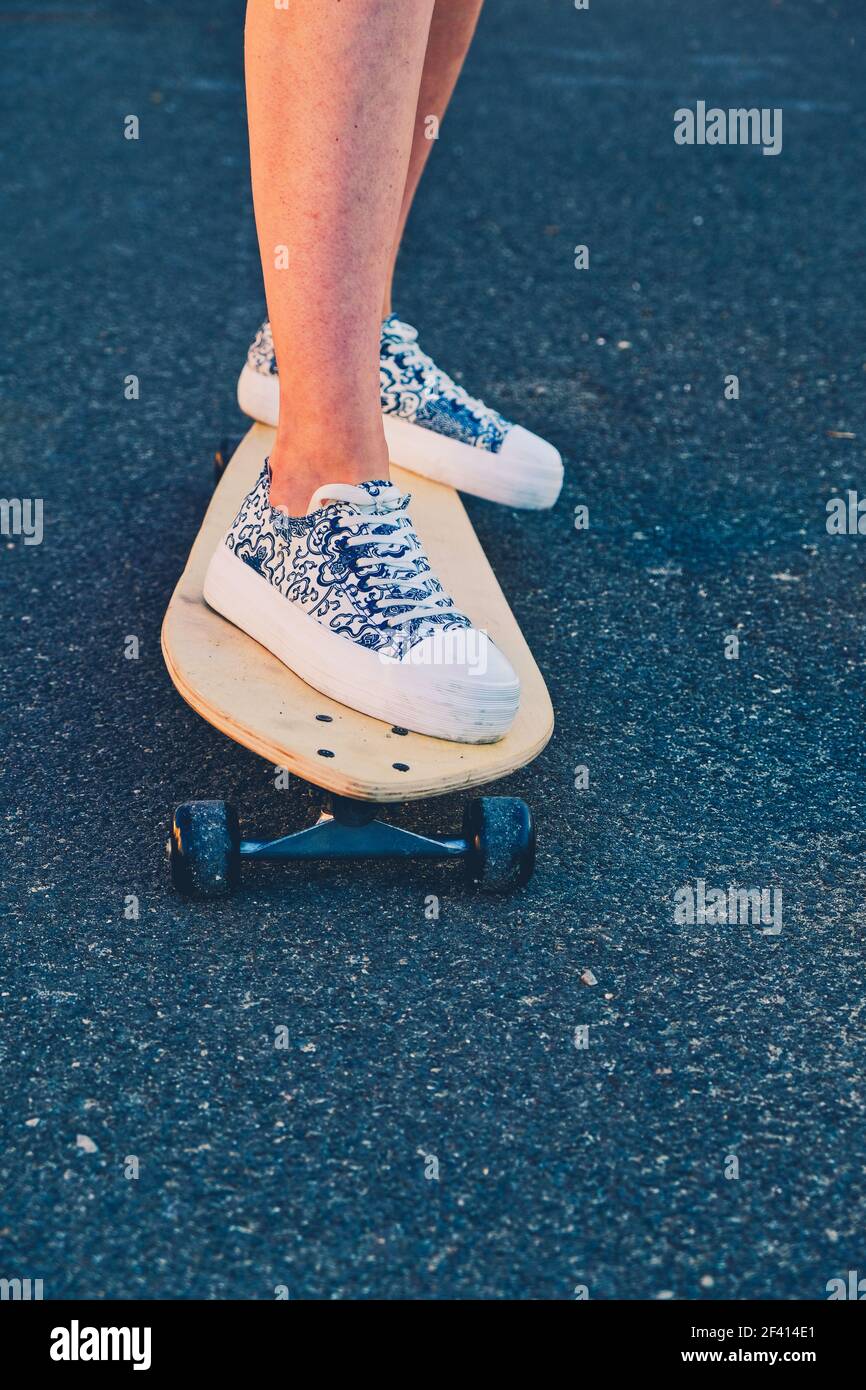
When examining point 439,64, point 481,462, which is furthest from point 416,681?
point 439,64

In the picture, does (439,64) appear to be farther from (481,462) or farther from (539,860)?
(539,860)

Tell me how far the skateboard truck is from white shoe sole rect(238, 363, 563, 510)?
730 millimetres

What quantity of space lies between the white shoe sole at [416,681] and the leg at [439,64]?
2.20 feet

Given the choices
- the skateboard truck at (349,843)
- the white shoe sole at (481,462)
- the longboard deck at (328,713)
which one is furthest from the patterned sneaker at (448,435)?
the skateboard truck at (349,843)

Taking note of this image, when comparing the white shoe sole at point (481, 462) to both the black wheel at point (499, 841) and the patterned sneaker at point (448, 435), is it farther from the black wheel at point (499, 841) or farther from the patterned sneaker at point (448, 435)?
the black wheel at point (499, 841)

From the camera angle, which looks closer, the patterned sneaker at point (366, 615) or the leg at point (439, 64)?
the patterned sneaker at point (366, 615)

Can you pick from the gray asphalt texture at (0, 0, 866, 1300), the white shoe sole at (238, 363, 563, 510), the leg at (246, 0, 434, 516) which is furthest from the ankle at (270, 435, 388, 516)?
the white shoe sole at (238, 363, 563, 510)

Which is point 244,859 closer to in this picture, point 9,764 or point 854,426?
point 9,764

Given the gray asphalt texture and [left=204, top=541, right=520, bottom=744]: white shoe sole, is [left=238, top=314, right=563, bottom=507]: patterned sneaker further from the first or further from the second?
[left=204, top=541, right=520, bottom=744]: white shoe sole

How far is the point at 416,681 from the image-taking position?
151 cm

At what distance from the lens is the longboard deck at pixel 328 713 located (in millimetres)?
1444

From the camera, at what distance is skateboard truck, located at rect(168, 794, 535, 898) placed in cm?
148

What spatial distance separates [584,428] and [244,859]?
4.68 ft

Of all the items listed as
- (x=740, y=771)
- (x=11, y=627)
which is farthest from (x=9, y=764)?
(x=740, y=771)
